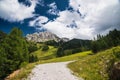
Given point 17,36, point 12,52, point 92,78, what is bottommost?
point 92,78

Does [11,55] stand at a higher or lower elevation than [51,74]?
higher

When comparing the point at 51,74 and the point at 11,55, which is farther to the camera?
the point at 11,55

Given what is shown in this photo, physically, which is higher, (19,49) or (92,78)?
(19,49)

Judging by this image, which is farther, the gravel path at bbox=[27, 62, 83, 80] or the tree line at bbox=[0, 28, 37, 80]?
the tree line at bbox=[0, 28, 37, 80]

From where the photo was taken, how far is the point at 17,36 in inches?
2173

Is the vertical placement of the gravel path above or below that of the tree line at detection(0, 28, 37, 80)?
below

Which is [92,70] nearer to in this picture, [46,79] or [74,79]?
Result: [74,79]

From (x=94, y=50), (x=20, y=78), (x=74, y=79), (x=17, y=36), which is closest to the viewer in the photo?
(x=74, y=79)

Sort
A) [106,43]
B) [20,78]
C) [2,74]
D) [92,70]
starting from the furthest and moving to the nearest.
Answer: [106,43] < [2,74] < [92,70] < [20,78]

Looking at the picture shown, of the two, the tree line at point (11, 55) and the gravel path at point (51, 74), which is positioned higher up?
the tree line at point (11, 55)

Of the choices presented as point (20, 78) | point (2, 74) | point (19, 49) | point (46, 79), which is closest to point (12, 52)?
point (19, 49)

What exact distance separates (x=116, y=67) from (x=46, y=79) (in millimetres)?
8814

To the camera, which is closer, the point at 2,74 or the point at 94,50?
the point at 2,74

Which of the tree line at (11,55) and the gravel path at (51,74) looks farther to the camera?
the tree line at (11,55)
